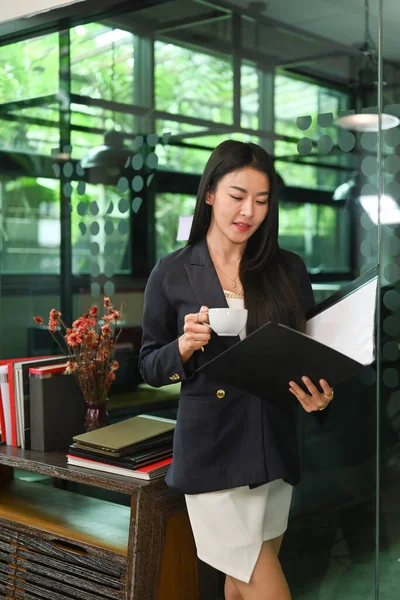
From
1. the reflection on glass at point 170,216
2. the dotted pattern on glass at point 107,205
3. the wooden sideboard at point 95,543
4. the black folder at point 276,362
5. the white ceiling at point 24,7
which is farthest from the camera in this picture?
the white ceiling at point 24,7

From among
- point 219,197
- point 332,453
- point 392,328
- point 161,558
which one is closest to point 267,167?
point 219,197

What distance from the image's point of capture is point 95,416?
9.48 feet

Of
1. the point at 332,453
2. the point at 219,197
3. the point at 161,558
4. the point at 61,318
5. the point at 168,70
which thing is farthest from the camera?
the point at 61,318

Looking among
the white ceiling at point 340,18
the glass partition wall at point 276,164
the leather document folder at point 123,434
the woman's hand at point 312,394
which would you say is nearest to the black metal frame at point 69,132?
the glass partition wall at point 276,164

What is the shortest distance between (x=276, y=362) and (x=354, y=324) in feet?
0.84

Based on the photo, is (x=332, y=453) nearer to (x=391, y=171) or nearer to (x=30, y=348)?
(x=391, y=171)

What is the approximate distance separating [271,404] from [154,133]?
4.58 feet

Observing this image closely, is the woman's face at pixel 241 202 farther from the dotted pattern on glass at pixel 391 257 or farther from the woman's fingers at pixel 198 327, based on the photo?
the dotted pattern on glass at pixel 391 257

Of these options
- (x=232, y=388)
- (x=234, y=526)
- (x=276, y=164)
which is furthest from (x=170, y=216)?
(x=234, y=526)

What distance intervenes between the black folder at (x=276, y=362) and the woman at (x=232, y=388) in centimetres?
7

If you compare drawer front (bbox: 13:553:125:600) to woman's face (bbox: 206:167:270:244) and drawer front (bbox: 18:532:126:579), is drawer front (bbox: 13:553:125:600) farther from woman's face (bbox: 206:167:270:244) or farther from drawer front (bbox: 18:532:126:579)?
woman's face (bbox: 206:167:270:244)

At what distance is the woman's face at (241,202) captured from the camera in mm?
2076

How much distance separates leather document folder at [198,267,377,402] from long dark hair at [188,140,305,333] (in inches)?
3.6

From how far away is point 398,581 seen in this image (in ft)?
8.41
